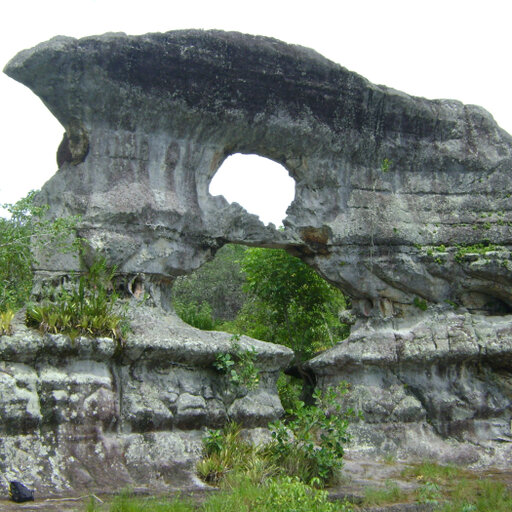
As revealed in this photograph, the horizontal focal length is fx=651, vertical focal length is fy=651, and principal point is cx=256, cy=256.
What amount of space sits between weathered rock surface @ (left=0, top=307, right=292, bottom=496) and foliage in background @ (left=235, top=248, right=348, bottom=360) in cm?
420

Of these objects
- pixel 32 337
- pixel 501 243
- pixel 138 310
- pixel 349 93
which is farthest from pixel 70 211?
pixel 501 243

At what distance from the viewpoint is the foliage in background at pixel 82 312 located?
334 inches

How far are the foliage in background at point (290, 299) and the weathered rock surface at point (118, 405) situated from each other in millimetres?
4203

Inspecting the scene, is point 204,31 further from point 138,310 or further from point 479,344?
point 479,344

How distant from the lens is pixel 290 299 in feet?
47.1

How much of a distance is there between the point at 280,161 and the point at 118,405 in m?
5.43

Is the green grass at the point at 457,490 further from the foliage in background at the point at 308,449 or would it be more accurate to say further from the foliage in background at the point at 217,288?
the foliage in background at the point at 217,288

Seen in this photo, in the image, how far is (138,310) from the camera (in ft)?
32.2

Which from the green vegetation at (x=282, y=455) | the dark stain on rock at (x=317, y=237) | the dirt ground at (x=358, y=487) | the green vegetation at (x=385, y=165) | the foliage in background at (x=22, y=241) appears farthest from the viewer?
the green vegetation at (x=385, y=165)

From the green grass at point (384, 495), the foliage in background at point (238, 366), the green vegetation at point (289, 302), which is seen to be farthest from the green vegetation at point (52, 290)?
the green vegetation at point (289, 302)

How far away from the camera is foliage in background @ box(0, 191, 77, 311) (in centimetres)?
896

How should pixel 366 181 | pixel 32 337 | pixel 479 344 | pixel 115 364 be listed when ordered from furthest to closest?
1. pixel 366 181
2. pixel 479 344
3. pixel 115 364
4. pixel 32 337

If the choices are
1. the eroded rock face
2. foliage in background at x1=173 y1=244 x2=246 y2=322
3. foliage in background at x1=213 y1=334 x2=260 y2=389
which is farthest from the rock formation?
foliage in background at x1=173 y1=244 x2=246 y2=322

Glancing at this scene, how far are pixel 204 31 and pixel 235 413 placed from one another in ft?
19.6
